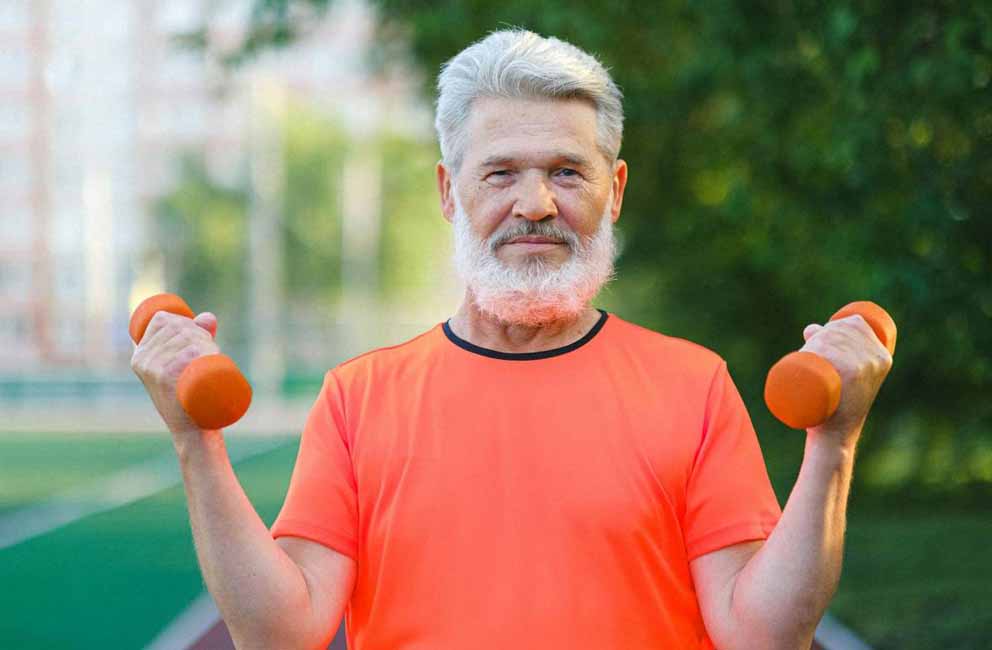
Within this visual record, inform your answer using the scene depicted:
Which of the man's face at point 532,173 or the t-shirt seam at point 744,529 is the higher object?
the man's face at point 532,173

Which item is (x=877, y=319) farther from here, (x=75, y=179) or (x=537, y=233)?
(x=75, y=179)

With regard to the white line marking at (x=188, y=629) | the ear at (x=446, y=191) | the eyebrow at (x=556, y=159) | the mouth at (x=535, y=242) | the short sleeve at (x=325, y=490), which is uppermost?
the eyebrow at (x=556, y=159)

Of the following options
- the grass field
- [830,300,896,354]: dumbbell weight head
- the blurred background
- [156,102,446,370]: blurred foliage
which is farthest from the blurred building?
[830,300,896,354]: dumbbell weight head

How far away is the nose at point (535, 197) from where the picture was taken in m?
2.52

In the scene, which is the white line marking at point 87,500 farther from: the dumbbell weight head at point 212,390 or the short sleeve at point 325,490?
the dumbbell weight head at point 212,390

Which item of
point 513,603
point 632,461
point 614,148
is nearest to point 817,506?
point 632,461

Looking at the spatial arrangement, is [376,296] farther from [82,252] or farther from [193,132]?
[193,132]

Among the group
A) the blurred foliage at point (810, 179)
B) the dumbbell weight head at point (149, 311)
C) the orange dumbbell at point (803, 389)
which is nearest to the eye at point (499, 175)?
the dumbbell weight head at point (149, 311)

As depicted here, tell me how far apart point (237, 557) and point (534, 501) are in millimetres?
510

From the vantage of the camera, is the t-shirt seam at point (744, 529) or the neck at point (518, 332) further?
the neck at point (518, 332)

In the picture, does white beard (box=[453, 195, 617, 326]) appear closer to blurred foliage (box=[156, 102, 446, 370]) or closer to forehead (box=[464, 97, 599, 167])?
→ forehead (box=[464, 97, 599, 167])

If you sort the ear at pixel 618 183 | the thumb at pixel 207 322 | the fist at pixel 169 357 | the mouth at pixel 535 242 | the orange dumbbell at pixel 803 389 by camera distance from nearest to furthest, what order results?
the orange dumbbell at pixel 803 389
the fist at pixel 169 357
the thumb at pixel 207 322
the mouth at pixel 535 242
the ear at pixel 618 183

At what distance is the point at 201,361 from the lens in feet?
6.87

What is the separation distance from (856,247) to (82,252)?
56755mm
